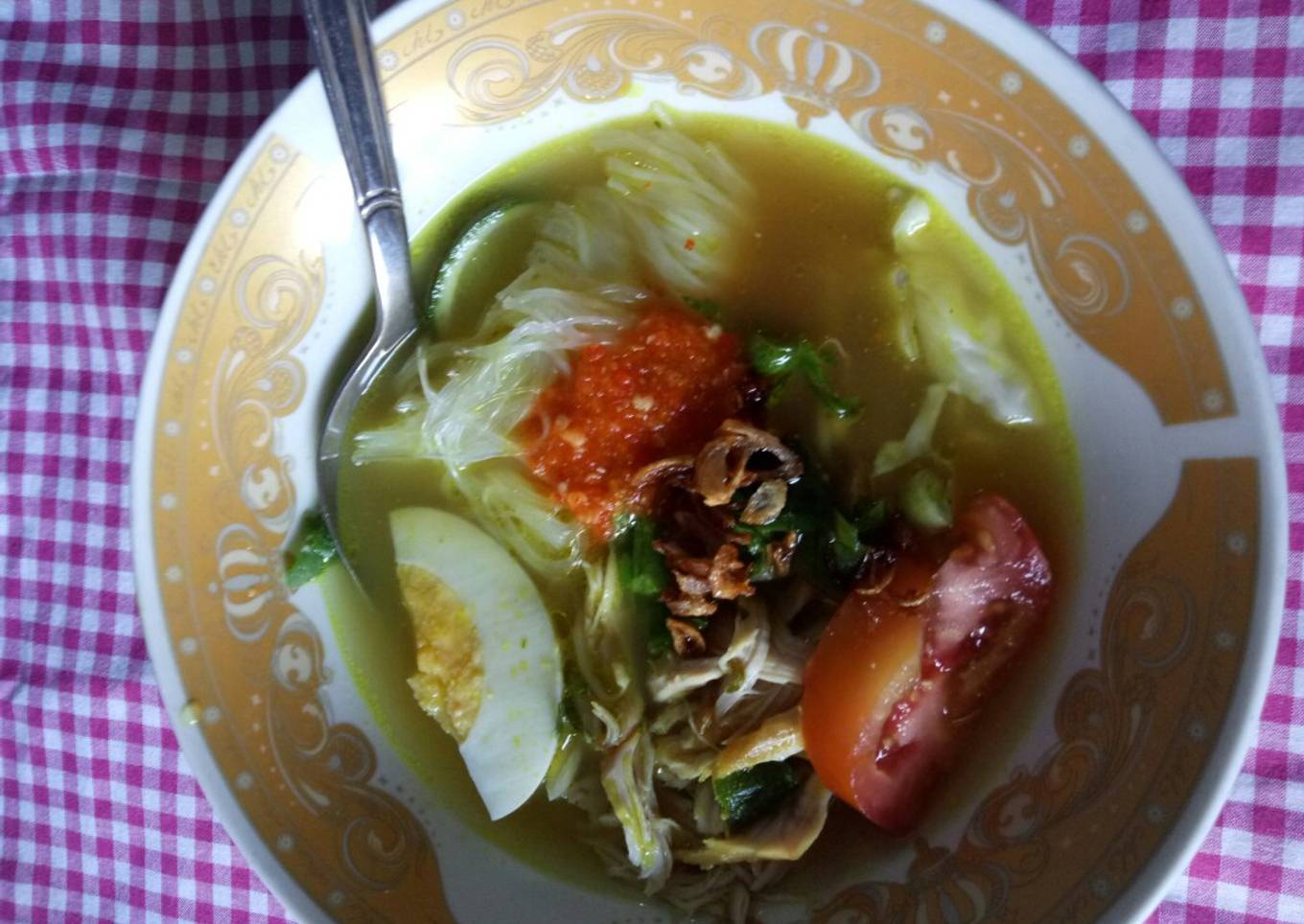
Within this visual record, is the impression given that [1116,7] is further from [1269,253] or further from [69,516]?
[69,516]

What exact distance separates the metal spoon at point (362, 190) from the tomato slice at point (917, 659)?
4.13 feet

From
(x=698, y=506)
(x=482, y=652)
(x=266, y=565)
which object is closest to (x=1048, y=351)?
(x=698, y=506)

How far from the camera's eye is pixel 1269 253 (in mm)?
2059

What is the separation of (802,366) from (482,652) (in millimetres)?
1070

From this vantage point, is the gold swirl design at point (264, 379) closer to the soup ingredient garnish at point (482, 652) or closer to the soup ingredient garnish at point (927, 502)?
the soup ingredient garnish at point (482, 652)

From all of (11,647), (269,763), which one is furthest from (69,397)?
(269,763)

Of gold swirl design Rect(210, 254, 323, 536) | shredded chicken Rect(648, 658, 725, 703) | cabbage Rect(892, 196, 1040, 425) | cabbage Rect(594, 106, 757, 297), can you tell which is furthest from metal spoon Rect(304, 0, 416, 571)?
cabbage Rect(892, 196, 1040, 425)

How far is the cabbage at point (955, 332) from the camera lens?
2.20 m

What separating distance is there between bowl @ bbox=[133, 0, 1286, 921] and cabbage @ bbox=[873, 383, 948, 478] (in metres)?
0.28

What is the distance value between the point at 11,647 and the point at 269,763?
39.6 inches

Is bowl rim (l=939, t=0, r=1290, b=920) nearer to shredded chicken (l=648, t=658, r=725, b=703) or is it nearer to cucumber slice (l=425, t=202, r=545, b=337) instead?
shredded chicken (l=648, t=658, r=725, b=703)

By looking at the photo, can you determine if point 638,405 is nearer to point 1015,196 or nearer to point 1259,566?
point 1015,196

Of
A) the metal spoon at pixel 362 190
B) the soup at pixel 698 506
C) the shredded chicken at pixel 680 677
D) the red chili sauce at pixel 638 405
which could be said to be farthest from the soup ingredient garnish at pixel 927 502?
the metal spoon at pixel 362 190

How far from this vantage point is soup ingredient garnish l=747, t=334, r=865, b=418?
2283mm
